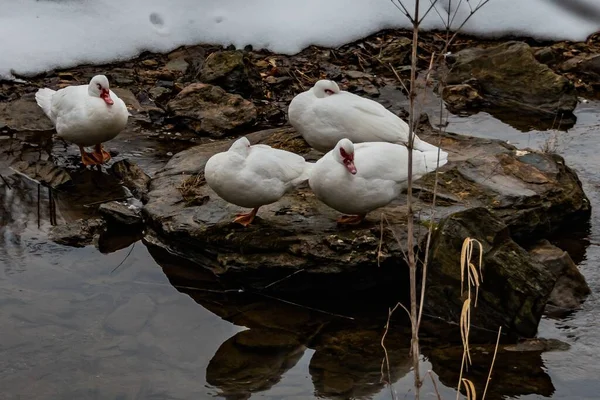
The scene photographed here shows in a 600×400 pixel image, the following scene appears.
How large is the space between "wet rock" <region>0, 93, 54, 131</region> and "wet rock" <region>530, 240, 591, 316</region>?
190 inches

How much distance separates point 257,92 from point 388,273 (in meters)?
4.17

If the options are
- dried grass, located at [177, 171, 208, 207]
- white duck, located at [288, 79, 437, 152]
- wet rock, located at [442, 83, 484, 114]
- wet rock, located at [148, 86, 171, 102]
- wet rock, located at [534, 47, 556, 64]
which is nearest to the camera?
dried grass, located at [177, 171, 208, 207]

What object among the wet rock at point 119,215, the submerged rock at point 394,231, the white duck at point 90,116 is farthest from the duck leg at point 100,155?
the wet rock at point 119,215

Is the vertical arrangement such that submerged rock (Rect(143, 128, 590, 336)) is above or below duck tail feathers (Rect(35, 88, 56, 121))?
below

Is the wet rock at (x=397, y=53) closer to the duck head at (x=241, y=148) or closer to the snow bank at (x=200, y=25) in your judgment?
the snow bank at (x=200, y=25)

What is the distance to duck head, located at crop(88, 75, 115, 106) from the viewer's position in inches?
301

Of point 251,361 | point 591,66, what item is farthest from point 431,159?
point 591,66

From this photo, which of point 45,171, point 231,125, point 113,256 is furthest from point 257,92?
point 113,256

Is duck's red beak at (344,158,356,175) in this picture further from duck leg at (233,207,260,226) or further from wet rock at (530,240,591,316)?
wet rock at (530,240,591,316)

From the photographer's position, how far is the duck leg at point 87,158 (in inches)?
305

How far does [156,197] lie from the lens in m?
6.70

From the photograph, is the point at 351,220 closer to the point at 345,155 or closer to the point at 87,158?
the point at 345,155

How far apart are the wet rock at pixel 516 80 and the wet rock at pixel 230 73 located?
2.20 metres

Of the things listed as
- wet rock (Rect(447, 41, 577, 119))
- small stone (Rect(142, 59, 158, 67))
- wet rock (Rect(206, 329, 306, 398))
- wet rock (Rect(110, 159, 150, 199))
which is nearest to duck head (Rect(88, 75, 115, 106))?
wet rock (Rect(110, 159, 150, 199))
